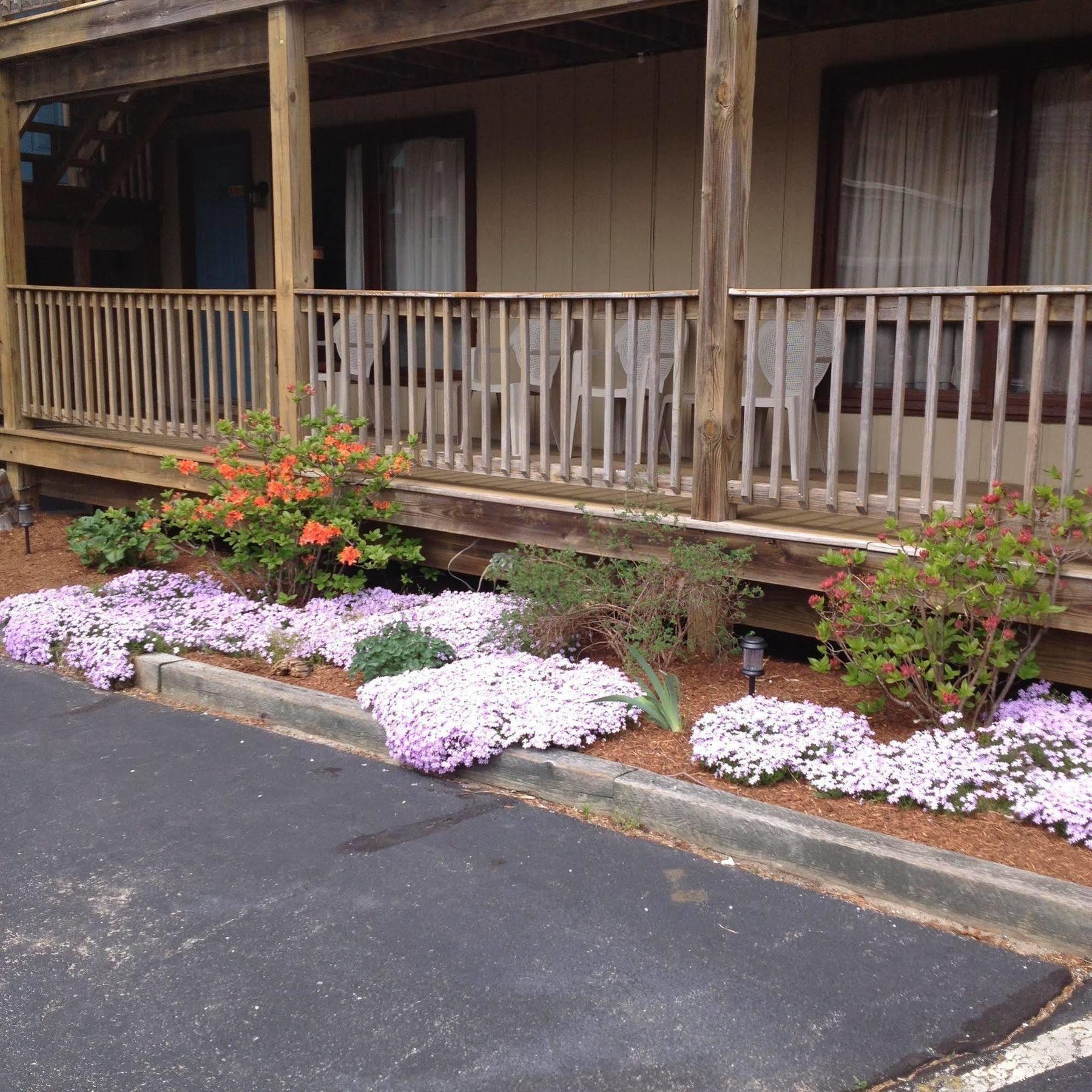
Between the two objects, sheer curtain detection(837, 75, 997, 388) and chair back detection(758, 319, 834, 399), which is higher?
sheer curtain detection(837, 75, 997, 388)

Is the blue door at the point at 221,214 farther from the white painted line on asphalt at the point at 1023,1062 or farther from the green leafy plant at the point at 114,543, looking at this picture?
the white painted line on asphalt at the point at 1023,1062

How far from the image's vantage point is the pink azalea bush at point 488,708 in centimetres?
504

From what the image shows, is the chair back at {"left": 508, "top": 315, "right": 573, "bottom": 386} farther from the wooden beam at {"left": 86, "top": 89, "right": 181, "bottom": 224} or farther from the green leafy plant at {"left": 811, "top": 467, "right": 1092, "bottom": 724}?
the wooden beam at {"left": 86, "top": 89, "right": 181, "bottom": 224}

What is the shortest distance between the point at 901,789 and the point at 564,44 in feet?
20.2

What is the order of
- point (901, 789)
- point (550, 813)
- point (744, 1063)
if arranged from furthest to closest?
point (550, 813) < point (901, 789) < point (744, 1063)

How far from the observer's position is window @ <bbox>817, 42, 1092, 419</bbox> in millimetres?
6938

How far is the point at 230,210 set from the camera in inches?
467

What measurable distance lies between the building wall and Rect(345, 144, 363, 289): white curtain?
0.35 m

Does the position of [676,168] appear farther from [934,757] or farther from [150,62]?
[934,757]

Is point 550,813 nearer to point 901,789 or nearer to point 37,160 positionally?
point 901,789

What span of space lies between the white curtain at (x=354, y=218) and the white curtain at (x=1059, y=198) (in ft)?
18.6

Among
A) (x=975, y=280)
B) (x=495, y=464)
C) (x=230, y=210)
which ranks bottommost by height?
(x=495, y=464)

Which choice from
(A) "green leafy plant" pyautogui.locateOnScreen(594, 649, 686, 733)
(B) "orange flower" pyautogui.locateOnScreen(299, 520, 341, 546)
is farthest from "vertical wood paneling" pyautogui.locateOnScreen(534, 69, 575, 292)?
(A) "green leafy plant" pyautogui.locateOnScreen(594, 649, 686, 733)

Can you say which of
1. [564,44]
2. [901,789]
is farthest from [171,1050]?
[564,44]
